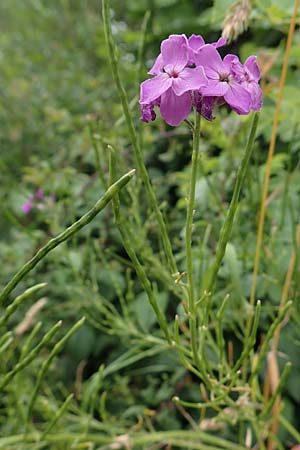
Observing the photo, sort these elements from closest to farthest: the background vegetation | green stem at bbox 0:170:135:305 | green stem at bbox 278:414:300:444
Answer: green stem at bbox 0:170:135:305, green stem at bbox 278:414:300:444, the background vegetation

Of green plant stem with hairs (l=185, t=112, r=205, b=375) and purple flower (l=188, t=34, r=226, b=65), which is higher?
purple flower (l=188, t=34, r=226, b=65)

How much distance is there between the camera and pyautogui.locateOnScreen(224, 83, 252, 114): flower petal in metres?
0.44

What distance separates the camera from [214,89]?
17.0 inches

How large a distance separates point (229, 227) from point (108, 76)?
5.78 feet

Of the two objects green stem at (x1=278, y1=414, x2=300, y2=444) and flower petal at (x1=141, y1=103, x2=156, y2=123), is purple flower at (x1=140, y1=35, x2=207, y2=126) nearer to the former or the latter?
flower petal at (x1=141, y1=103, x2=156, y2=123)

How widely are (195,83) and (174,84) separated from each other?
0.06 feet

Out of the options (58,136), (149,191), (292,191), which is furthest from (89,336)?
(149,191)

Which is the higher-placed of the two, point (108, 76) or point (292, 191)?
point (108, 76)

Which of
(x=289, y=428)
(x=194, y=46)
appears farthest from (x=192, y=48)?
(x=289, y=428)

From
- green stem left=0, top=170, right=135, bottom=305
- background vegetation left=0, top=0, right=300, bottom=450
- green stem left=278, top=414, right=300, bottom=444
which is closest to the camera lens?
green stem left=0, top=170, right=135, bottom=305

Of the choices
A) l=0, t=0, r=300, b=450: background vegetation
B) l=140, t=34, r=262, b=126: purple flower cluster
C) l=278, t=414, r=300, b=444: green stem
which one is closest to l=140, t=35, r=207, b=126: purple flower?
l=140, t=34, r=262, b=126: purple flower cluster

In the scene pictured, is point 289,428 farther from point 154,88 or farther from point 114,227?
point 114,227

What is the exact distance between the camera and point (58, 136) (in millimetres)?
2000

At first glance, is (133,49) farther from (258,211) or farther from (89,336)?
(258,211)
